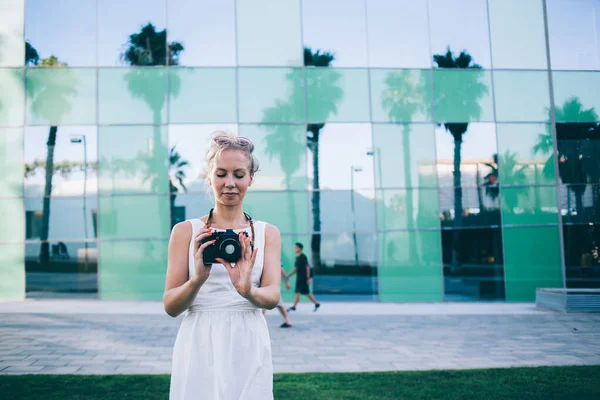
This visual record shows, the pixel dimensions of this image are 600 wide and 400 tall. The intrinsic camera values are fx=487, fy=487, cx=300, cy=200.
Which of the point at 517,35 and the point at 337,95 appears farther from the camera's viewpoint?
the point at 517,35

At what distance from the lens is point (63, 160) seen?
602 inches

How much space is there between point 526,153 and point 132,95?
42.3 feet

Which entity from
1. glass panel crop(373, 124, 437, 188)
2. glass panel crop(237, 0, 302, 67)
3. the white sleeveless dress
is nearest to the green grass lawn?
the white sleeveless dress

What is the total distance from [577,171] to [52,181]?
1672 centimetres

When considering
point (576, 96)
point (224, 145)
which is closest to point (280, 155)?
point (576, 96)

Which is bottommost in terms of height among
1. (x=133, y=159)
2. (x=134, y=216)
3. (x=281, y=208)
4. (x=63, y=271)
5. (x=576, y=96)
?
(x=63, y=271)

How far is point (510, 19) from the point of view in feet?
53.0

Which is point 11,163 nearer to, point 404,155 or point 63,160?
point 63,160

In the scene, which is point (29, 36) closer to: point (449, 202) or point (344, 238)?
point (344, 238)

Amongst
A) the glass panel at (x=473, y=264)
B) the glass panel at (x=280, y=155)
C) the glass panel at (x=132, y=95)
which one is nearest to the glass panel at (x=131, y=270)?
the glass panel at (x=280, y=155)

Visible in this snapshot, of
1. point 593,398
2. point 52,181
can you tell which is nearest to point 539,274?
point 593,398

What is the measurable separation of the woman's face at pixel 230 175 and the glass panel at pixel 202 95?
13567mm

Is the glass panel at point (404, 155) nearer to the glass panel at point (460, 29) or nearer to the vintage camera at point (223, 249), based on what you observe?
the glass panel at point (460, 29)

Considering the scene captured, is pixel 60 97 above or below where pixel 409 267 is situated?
above
